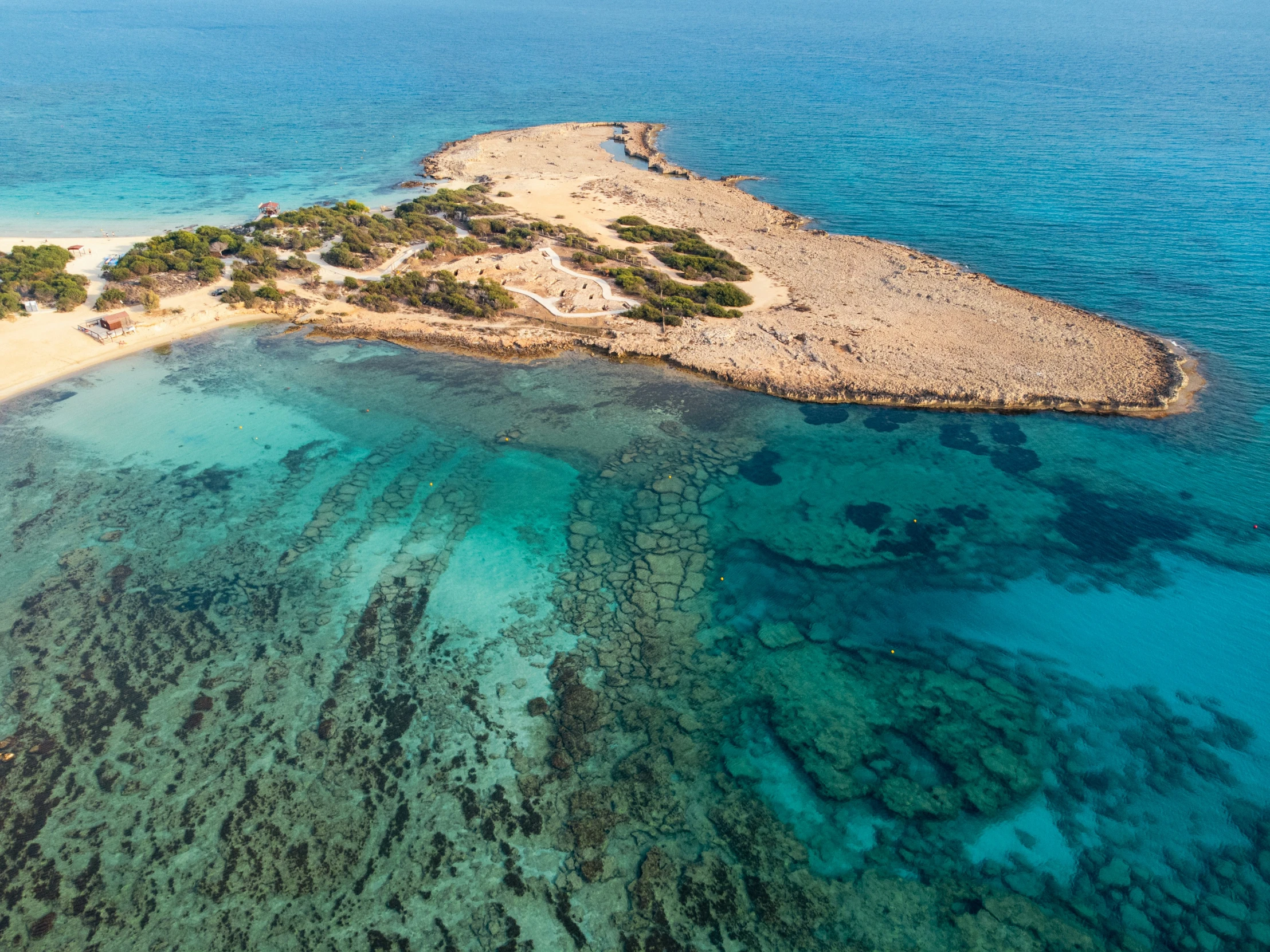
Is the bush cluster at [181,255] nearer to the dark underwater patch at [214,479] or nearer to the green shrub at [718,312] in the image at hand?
the dark underwater patch at [214,479]

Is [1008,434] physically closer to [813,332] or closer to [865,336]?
[865,336]

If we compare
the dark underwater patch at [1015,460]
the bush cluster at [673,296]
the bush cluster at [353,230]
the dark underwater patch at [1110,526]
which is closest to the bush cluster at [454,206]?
the bush cluster at [353,230]

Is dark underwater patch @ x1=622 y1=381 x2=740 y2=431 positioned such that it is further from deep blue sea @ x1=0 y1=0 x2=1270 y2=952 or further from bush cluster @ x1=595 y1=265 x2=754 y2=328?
bush cluster @ x1=595 y1=265 x2=754 y2=328

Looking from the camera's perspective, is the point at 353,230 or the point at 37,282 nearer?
the point at 37,282

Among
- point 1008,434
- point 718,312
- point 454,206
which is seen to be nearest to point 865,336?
point 718,312

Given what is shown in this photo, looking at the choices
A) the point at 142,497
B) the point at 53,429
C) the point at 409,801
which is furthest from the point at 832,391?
the point at 53,429

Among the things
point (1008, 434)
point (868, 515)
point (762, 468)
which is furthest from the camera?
point (1008, 434)
